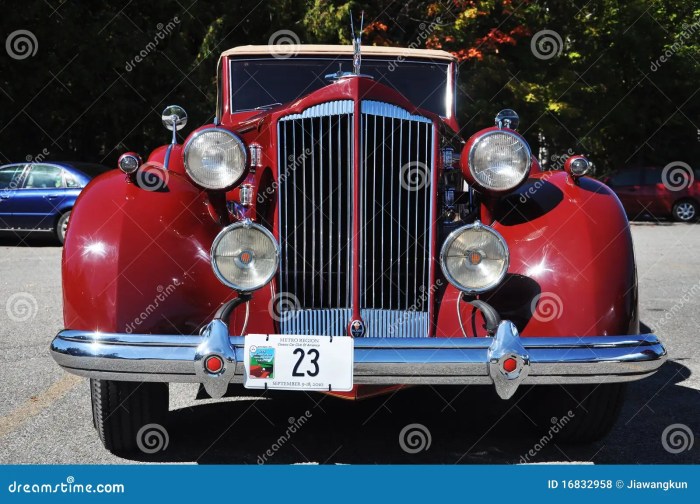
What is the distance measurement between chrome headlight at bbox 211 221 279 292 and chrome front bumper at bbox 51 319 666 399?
0.27 meters

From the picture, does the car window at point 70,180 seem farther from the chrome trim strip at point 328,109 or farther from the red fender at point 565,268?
the red fender at point 565,268

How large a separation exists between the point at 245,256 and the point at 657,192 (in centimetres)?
1809

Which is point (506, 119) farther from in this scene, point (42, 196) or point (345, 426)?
point (42, 196)

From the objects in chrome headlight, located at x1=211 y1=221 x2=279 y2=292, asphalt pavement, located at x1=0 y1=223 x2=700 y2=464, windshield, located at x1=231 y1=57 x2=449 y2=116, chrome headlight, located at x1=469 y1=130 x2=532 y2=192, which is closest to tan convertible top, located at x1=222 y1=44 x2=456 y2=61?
windshield, located at x1=231 y1=57 x2=449 y2=116

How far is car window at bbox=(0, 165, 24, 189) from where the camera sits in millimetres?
12945

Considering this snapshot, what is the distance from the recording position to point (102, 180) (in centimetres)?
377

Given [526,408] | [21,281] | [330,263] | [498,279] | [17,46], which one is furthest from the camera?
[17,46]

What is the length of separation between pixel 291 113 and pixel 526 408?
5.95ft

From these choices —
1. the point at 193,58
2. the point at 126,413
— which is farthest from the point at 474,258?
the point at 193,58

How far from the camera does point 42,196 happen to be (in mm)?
12656

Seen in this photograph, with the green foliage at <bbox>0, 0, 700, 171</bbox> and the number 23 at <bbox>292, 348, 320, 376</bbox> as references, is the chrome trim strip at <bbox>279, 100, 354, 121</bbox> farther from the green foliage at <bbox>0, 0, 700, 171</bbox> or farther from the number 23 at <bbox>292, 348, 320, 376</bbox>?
the green foliage at <bbox>0, 0, 700, 171</bbox>

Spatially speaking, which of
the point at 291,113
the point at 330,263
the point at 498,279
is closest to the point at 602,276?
the point at 498,279

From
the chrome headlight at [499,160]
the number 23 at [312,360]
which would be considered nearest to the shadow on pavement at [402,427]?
the number 23 at [312,360]
